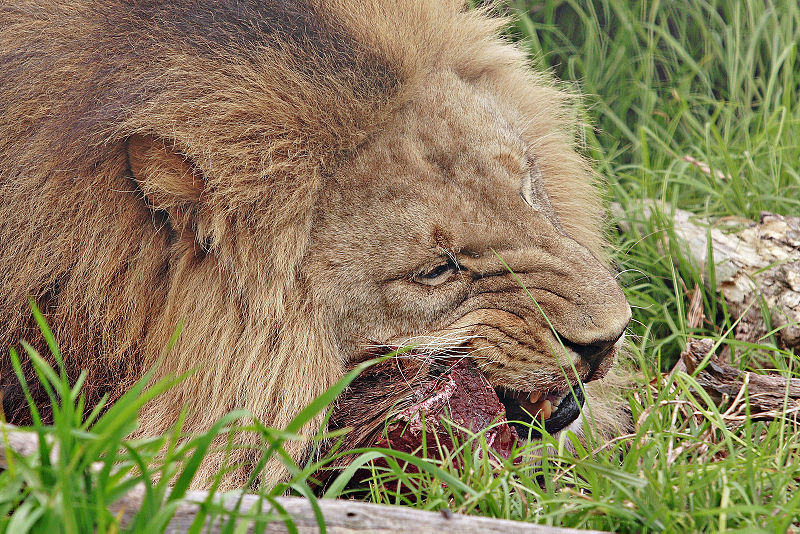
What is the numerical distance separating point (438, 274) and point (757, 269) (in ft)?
4.89

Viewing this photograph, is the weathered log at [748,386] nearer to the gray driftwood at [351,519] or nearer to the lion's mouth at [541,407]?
the lion's mouth at [541,407]

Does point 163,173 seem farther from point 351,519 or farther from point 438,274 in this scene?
point 351,519

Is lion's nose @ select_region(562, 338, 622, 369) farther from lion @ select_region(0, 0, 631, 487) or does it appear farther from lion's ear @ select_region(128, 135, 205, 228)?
lion's ear @ select_region(128, 135, 205, 228)

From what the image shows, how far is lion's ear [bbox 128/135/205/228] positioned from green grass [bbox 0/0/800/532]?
57 cm

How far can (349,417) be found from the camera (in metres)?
2.31

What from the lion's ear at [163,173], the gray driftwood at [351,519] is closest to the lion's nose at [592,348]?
the gray driftwood at [351,519]

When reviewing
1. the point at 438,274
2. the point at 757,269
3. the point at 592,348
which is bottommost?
the point at 757,269

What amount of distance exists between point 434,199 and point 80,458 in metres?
1.17

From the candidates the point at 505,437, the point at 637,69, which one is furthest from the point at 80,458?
the point at 637,69

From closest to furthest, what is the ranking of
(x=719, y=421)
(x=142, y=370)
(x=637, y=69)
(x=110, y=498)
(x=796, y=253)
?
(x=110, y=498) < (x=719, y=421) < (x=142, y=370) < (x=796, y=253) < (x=637, y=69)

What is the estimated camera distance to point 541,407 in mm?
2443

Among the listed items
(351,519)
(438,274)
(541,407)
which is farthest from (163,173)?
(541,407)

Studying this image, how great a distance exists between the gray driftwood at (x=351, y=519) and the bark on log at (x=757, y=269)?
1756mm

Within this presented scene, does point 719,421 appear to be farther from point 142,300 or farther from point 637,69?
point 637,69
